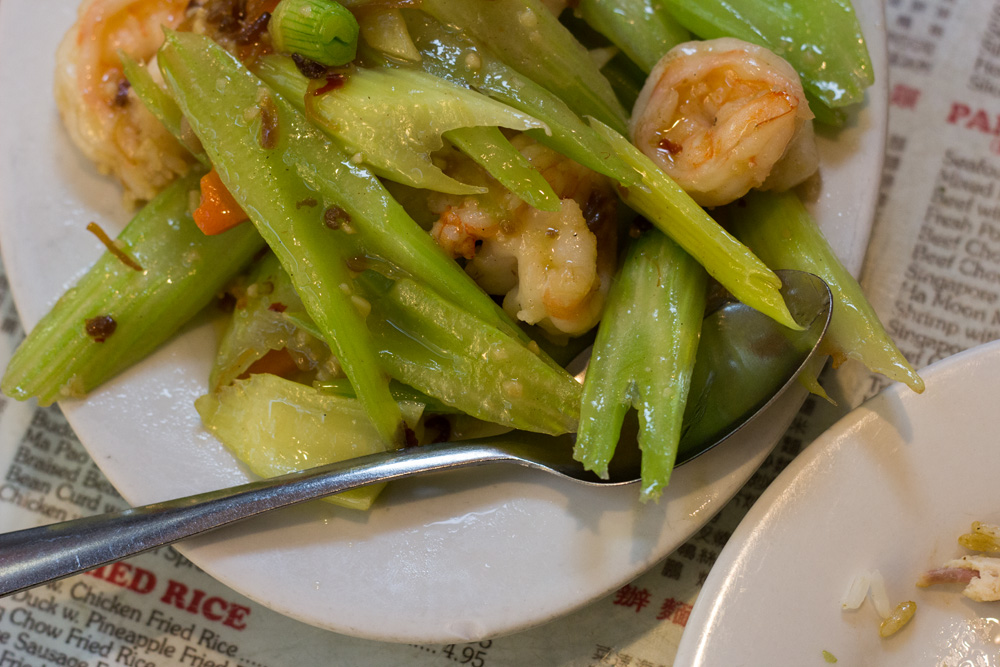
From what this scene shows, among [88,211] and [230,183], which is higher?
[230,183]

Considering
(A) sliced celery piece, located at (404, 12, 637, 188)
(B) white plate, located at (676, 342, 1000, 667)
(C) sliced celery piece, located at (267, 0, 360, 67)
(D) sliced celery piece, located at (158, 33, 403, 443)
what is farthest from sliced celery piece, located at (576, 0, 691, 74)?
(B) white plate, located at (676, 342, 1000, 667)

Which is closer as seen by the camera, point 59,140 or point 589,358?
point 589,358

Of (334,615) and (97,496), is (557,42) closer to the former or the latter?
(334,615)

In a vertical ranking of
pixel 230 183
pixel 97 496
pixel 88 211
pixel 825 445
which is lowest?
pixel 97 496

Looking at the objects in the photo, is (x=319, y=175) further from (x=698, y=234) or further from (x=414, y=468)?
(x=698, y=234)

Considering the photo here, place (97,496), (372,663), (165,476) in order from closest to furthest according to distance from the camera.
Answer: (165,476) → (372,663) → (97,496)

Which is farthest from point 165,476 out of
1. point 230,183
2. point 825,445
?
point 825,445

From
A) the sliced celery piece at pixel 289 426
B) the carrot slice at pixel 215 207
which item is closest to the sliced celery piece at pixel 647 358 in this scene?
the sliced celery piece at pixel 289 426
